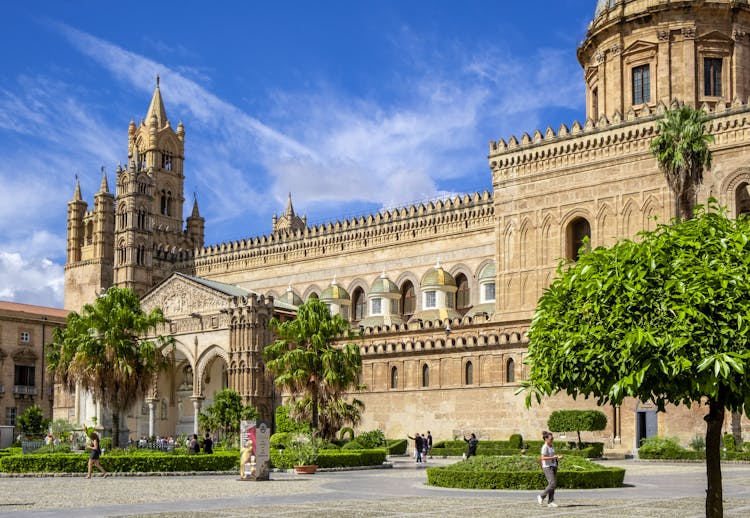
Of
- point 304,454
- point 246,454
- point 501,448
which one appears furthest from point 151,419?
point 246,454

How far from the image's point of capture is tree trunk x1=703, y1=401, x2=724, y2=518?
13.2m

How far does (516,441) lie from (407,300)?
23230mm

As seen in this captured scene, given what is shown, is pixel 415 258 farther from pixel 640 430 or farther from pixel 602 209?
pixel 640 430

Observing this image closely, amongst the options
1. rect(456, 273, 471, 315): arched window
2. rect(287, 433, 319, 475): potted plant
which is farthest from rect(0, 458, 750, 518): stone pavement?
rect(456, 273, 471, 315): arched window

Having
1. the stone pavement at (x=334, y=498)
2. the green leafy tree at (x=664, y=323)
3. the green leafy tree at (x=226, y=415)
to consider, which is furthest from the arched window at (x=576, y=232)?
the green leafy tree at (x=664, y=323)

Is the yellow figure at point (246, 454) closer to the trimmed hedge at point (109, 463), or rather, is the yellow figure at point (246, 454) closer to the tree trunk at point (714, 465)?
the trimmed hedge at point (109, 463)

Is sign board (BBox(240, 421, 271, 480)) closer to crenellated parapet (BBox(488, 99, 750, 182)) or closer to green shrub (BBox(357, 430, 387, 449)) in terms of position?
green shrub (BBox(357, 430, 387, 449))

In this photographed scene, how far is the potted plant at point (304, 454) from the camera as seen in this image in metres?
33.1

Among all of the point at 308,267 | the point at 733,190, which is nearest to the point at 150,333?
the point at 308,267

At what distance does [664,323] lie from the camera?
492 inches

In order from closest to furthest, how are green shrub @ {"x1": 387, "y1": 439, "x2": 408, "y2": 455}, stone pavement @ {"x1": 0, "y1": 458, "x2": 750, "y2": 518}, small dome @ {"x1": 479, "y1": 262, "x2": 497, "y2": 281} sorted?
stone pavement @ {"x1": 0, "y1": 458, "x2": 750, "y2": 518}, green shrub @ {"x1": 387, "y1": 439, "x2": 408, "y2": 455}, small dome @ {"x1": 479, "y1": 262, "x2": 497, "y2": 281}

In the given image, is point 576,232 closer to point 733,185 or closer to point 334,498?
point 733,185

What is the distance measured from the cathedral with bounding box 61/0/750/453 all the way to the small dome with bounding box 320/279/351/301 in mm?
110

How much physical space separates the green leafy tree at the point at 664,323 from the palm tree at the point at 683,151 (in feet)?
95.8
